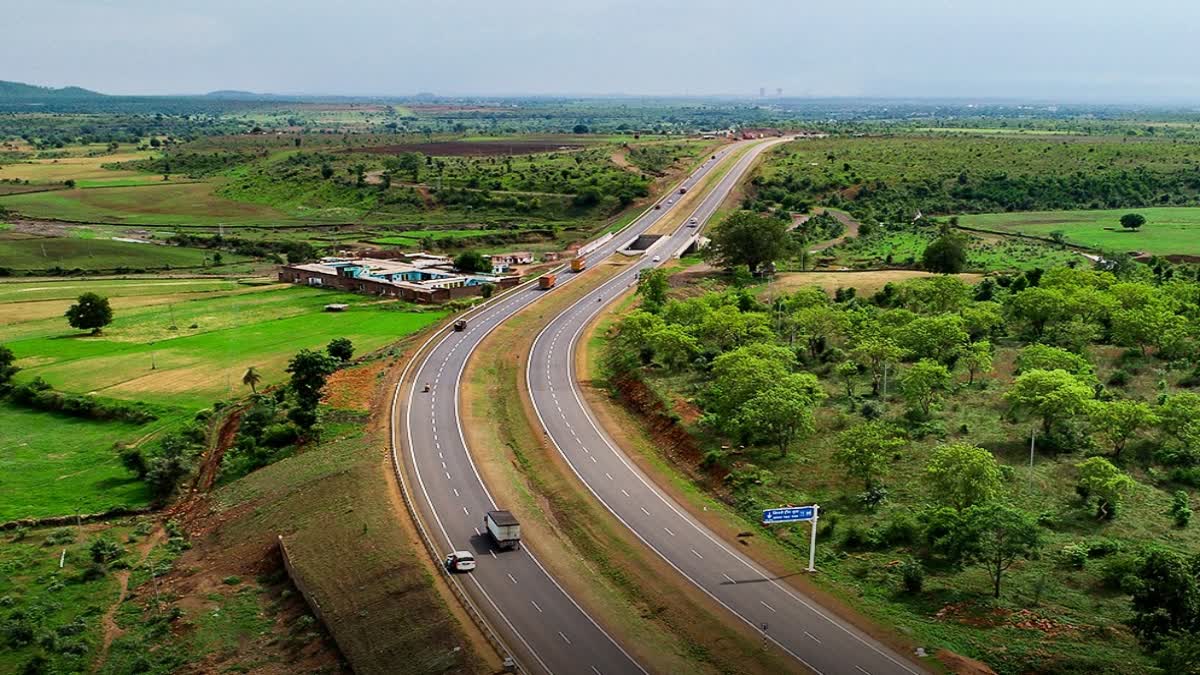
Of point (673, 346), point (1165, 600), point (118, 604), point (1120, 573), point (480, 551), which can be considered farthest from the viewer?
point (673, 346)

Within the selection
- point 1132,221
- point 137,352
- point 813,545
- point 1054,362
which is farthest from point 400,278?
point 1132,221

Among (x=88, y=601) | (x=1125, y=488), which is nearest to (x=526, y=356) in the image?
A: (x=88, y=601)

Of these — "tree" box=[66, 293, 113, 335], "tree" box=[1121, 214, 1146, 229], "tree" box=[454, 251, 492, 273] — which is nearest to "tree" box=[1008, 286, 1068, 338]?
"tree" box=[454, 251, 492, 273]

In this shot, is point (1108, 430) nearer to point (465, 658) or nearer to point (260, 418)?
point (465, 658)

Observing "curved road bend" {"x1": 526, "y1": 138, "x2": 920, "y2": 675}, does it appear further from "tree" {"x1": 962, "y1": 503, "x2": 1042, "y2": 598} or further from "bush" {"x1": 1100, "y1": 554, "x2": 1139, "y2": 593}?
"bush" {"x1": 1100, "y1": 554, "x2": 1139, "y2": 593}

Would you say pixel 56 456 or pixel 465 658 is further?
pixel 56 456

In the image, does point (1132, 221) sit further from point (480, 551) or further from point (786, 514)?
point (480, 551)

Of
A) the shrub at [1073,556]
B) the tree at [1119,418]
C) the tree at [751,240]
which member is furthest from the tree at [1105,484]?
the tree at [751,240]
